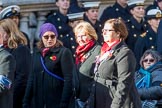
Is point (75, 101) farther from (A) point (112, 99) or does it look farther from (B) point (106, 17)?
(B) point (106, 17)

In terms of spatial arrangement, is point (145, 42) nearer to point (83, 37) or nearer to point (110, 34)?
point (83, 37)

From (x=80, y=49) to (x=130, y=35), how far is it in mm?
2565

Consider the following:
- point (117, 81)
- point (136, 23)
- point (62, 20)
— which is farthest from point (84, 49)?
point (62, 20)

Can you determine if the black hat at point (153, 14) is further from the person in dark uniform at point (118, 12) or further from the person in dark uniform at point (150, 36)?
the person in dark uniform at point (118, 12)

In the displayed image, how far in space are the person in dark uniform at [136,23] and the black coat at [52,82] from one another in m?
2.42

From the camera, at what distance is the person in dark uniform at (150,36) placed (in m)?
9.52

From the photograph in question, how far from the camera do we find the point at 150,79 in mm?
7633

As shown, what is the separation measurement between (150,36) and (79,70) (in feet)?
8.18

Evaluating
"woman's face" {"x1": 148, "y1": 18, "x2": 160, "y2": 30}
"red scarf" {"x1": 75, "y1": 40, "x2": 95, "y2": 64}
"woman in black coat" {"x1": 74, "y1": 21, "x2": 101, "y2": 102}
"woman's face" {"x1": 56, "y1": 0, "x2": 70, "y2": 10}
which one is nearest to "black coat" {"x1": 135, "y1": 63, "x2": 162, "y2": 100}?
"woman in black coat" {"x1": 74, "y1": 21, "x2": 101, "y2": 102}

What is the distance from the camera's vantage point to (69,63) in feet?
25.1

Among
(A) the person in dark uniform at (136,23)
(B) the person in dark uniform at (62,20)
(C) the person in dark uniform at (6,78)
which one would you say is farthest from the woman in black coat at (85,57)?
(A) the person in dark uniform at (136,23)

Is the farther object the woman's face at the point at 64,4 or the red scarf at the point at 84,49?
the woman's face at the point at 64,4

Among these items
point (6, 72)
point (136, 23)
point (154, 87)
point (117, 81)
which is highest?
point (136, 23)

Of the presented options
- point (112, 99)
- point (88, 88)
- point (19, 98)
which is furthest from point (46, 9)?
point (112, 99)
